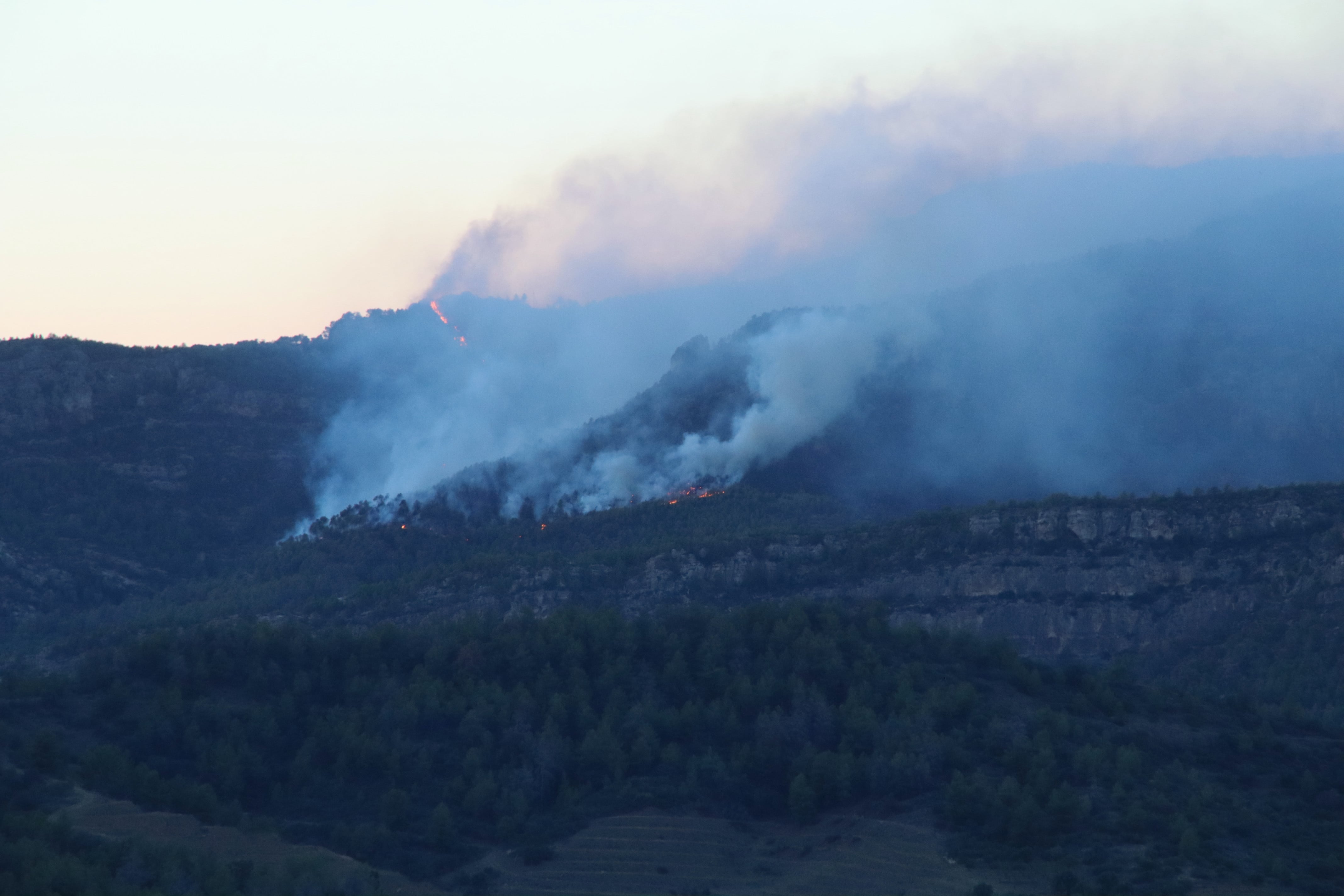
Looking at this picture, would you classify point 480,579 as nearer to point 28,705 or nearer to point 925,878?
point 28,705

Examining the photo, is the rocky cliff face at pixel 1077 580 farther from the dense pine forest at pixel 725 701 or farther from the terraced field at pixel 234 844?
the terraced field at pixel 234 844

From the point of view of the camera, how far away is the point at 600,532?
127 m

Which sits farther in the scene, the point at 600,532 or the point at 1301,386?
the point at 1301,386

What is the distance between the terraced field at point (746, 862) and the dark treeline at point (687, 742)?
105 centimetres

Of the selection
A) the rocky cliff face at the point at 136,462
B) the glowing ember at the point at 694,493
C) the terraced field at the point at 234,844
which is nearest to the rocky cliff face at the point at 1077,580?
the glowing ember at the point at 694,493

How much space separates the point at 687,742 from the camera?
66.2 meters

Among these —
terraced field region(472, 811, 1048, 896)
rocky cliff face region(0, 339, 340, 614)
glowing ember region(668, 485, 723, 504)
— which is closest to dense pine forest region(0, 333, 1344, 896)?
terraced field region(472, 811, 1048, 896)

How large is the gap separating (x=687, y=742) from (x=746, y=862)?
10482mm

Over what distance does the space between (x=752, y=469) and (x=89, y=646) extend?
59589mm

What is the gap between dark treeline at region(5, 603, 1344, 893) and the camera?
5656 centimetres

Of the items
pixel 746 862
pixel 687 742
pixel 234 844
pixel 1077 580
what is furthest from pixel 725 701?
pixel 1077 580

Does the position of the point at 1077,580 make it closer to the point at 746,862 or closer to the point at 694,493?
the point at 694,493

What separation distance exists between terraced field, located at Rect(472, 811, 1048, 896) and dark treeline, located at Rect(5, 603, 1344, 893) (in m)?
1.05

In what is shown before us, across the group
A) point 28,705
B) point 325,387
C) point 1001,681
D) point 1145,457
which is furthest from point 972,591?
point 325,387
